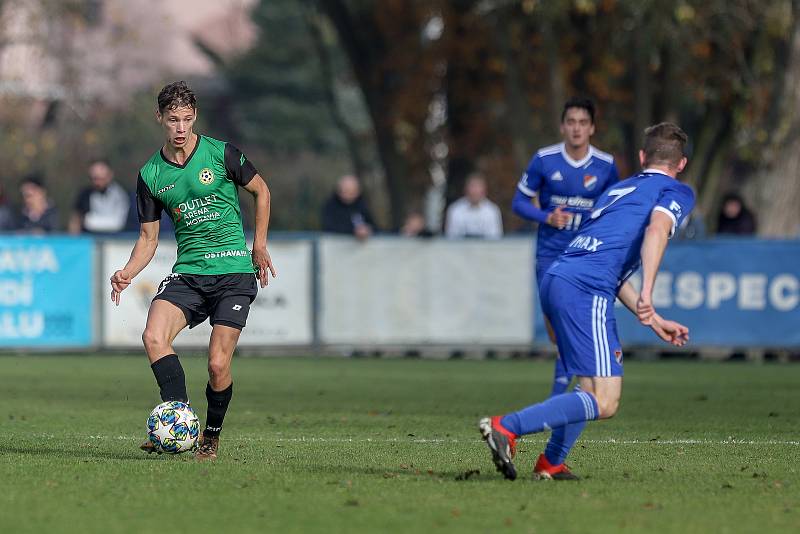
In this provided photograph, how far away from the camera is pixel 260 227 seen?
9.84m

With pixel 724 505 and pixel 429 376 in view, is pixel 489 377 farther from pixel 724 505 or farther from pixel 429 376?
pixel 724 505

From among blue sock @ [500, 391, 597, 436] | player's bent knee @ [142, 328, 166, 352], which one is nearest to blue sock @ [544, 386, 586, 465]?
blue sock @ [500, 391, 597, 436]

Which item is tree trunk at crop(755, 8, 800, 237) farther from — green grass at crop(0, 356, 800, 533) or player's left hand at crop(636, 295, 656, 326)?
player's left hand at crop(636, 295, 656, 326)

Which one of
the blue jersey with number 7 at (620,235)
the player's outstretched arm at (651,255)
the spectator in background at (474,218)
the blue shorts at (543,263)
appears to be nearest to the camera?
the player's outstretched arm at (651,255)

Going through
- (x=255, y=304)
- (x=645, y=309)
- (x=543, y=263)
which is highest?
(x=543, y=263)

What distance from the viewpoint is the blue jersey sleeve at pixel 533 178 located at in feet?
42.8

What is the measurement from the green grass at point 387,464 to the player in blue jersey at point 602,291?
14.0 inches

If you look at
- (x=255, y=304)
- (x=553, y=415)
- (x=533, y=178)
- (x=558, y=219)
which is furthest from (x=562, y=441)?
(x=255, y=304)

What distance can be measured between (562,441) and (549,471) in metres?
0.20

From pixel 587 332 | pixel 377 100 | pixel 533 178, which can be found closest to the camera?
pixel 587 332

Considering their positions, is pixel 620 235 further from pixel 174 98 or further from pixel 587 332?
pixel 174 98

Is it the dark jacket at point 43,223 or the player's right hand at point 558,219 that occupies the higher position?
the dark jacket at point 43,223

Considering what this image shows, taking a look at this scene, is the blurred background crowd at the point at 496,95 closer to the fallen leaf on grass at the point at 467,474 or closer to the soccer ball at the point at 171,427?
the soccer ball at the point at 171,427

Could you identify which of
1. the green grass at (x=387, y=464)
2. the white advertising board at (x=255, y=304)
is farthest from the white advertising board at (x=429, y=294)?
the green grass at (x=387, y=464)
